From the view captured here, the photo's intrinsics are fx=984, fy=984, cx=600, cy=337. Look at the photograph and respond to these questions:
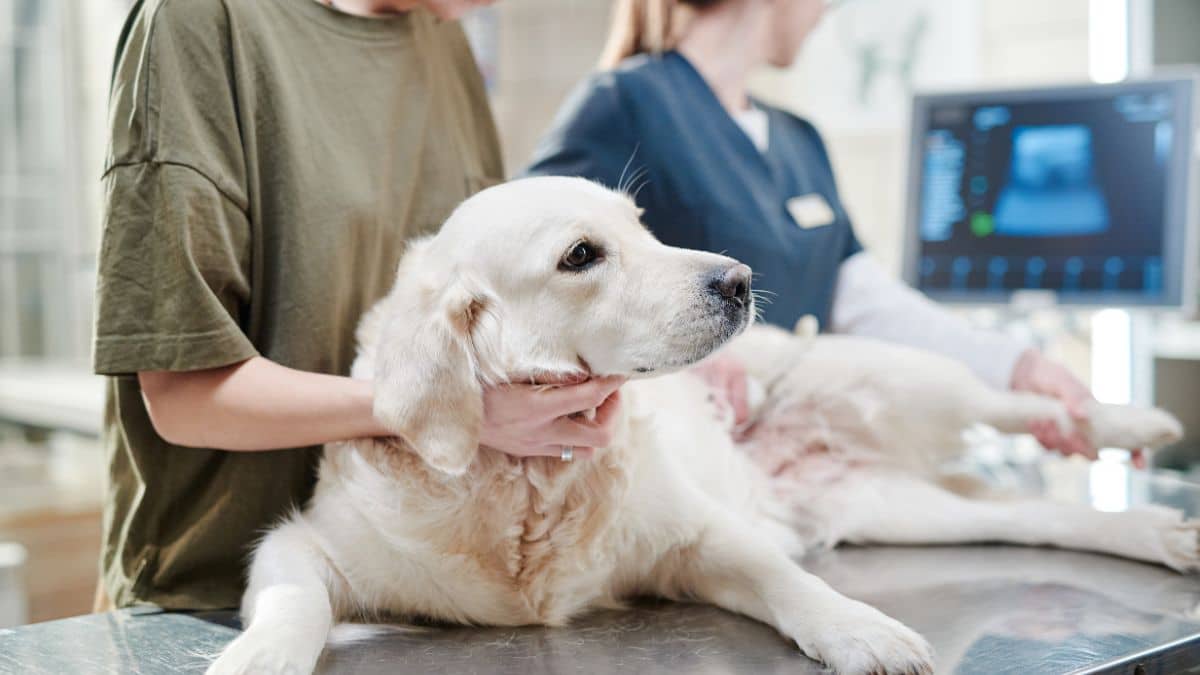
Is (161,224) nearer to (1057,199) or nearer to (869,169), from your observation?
(1057,199)

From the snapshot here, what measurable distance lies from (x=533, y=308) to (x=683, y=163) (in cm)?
71

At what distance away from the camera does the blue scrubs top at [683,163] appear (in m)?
1.63

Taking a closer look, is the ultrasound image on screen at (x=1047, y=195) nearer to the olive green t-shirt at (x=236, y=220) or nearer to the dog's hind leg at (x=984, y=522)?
the dog's hind leg at (x=984, y=522)

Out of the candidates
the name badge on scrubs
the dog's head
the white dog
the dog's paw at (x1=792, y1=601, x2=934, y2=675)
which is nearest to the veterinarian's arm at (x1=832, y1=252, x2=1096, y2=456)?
the name badge on scrubs

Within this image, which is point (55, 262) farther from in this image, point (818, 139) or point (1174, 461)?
point (1174, 461)

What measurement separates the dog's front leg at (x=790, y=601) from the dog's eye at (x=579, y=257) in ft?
1.11

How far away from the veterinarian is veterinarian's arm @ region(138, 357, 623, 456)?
574 millimetres

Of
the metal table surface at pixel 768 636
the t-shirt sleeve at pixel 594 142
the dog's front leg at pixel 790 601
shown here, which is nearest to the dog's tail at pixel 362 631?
the metal table surface at pixel 768 636

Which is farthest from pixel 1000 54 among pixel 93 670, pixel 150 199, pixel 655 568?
pixel 93 670

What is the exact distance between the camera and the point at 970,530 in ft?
4.53

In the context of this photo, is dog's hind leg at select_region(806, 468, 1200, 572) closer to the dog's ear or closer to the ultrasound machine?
the dog's ear

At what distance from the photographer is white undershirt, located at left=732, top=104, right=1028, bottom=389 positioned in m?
1.67

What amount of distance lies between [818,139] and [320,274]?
118cm

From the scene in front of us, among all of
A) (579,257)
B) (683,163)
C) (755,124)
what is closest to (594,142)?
(683,163)
